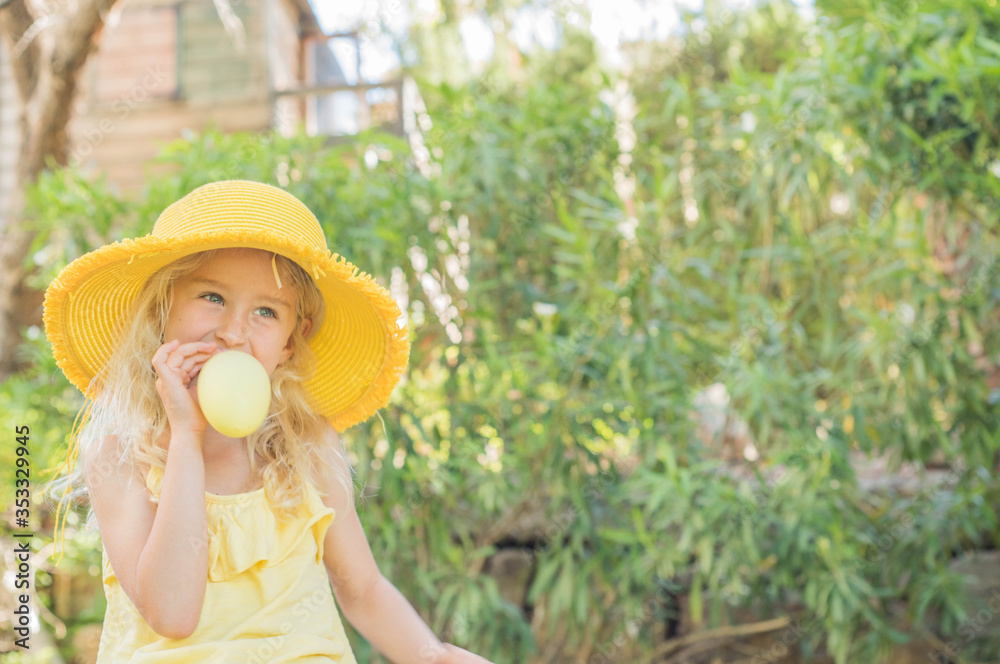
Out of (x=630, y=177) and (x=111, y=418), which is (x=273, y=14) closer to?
(x=630, y=177)

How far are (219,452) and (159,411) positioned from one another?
0.40 feet

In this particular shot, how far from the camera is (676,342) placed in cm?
362

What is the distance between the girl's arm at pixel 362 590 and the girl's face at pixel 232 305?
30 centimetres

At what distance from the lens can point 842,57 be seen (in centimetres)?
346

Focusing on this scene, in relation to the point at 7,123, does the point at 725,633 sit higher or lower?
lower

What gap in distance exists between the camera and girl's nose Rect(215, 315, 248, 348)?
1.41 m

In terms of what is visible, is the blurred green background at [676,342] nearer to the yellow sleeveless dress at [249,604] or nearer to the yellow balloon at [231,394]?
the yellow sleeveless dress at [249,604]

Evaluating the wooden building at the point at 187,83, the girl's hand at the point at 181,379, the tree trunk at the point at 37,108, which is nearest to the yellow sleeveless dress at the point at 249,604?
the girl's hand at the point at 181,379

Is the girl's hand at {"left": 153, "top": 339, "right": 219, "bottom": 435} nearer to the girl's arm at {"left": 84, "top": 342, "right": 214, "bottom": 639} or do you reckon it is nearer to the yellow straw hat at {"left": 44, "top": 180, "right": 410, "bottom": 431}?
the girl's arm at {"left": 84, "top": 342, "right": 214, "bottom": 639}

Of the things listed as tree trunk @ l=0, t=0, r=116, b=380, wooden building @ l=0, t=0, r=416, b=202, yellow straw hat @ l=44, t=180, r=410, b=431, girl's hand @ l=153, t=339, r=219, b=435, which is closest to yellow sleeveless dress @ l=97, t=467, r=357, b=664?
girl's hand @ l=153, t=339, r=219, b=435

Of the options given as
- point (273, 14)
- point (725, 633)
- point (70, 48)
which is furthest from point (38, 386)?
point (273, 14)

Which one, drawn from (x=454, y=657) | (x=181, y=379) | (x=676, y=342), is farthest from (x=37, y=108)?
(x=454, y=657)

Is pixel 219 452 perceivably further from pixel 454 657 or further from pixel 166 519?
pixel 454 657

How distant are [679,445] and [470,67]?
5097 millimetres
